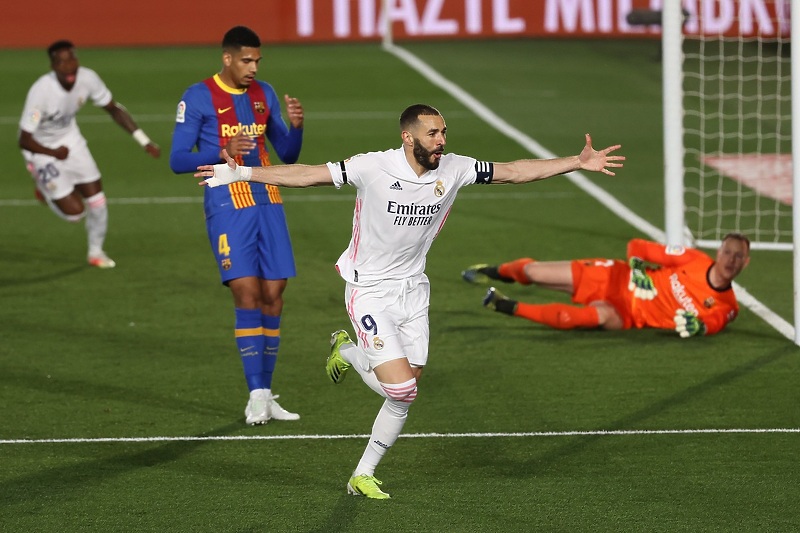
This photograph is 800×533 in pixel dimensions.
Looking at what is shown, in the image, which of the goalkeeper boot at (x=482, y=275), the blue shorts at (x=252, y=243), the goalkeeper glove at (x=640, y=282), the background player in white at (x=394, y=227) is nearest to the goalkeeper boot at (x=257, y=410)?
the blue shorts at (x=252, y=243)

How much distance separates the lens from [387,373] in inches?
284

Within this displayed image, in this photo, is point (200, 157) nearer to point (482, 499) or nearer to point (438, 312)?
point (482, 499)

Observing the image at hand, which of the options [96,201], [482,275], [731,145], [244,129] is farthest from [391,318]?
[731,145]

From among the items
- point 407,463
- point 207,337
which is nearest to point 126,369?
point 207,337

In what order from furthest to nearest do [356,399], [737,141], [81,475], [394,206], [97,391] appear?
[737,141] → [97,391] → [356,399] → [81,475] → [394,206]

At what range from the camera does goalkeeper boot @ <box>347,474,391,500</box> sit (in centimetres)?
729

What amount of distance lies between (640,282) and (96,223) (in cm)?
517

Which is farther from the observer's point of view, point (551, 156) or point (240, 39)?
point (551, 156)

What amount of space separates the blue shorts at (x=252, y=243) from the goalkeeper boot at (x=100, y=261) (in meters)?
4.55

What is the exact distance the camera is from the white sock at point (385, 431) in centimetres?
722

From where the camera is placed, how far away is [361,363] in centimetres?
761

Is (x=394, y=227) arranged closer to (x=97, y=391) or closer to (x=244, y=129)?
(x=244, y=129)

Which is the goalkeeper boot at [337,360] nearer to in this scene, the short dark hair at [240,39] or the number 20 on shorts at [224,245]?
the number 20 on shorts at [224,245]

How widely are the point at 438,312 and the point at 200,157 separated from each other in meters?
3.42
